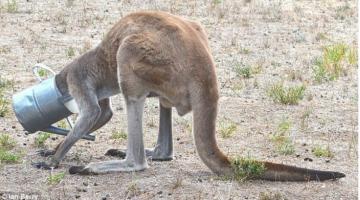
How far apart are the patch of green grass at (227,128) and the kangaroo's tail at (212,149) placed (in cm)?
137

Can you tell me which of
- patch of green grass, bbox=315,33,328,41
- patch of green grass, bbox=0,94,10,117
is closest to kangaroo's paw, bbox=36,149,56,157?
patch of green grass, bbox=0,94,10,117

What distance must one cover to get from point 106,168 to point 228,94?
2.62 metres

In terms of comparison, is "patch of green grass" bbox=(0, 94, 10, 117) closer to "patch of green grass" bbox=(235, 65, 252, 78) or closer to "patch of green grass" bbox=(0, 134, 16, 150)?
"patch of green grass" bbox=(0, 134, 16, 150)

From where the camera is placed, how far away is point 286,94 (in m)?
7.74

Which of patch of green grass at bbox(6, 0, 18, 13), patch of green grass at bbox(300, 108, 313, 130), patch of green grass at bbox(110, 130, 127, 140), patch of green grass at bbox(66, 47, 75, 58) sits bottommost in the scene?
patch of green grass at bbox(300, 108, 313, 130)

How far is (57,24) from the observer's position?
10.4m

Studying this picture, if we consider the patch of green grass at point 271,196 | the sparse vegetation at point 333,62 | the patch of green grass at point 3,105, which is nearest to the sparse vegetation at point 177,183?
the patch of green grass at point 271,196

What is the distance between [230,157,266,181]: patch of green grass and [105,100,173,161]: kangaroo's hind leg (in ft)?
2.43

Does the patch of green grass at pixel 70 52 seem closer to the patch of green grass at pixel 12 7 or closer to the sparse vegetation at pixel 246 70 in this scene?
the sparse vegetation at pixel 246 70

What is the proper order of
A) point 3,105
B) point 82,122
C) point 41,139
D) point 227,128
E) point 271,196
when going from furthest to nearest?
point 3,105 → point 227,128 → point 41,139 → point 82,122 → point 271,196

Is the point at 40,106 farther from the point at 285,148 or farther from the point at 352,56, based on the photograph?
the point at 352,56

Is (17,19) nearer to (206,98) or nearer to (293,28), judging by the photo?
(293,28)

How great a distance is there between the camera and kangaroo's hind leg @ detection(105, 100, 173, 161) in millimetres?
5906

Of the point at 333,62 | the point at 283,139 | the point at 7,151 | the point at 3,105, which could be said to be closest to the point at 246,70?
the point at 333,62
